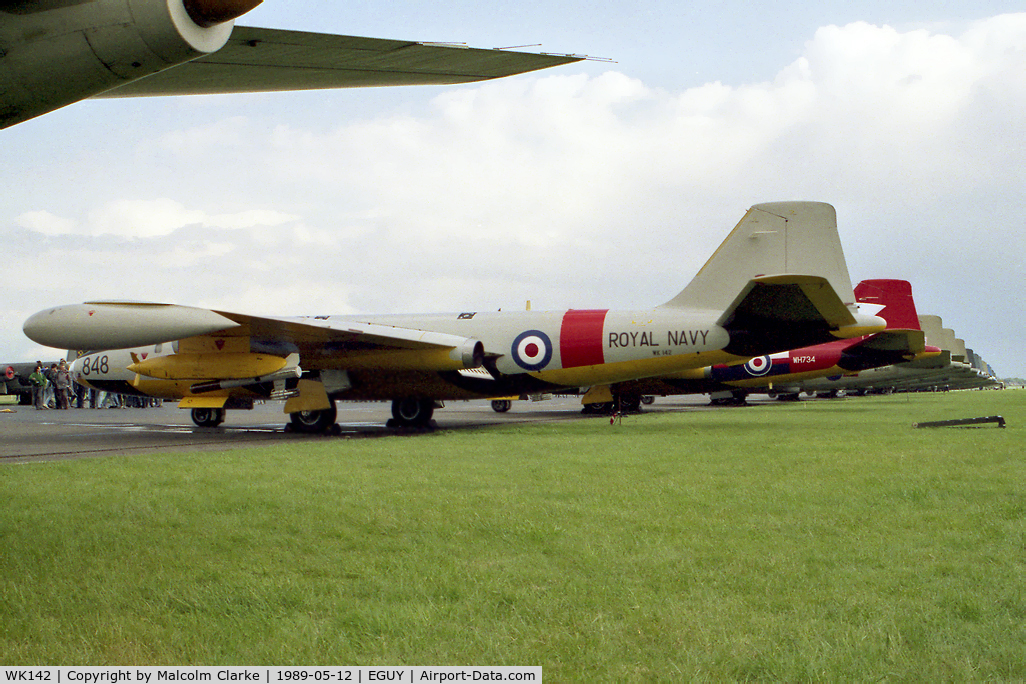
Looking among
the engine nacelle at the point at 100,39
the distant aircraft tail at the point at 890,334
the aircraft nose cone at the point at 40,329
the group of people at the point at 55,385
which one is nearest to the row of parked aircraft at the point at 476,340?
the aircraft nose cone at the point at 40,329

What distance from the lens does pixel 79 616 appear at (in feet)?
10.8

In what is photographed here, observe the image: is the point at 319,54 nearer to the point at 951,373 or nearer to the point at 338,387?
the point at 338,387

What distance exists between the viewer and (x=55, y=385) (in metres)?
30.1

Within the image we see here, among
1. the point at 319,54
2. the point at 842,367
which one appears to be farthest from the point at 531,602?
the point at 842,367

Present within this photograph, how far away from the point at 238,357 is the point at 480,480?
874 centimetres

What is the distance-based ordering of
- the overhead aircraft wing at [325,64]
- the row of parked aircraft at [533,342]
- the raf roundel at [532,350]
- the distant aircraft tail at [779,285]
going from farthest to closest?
the raf roundel at [532,350]
the row of parked aircraft at [533,342]
the distant aircraft tail at [779,285]
the overhead aircraft wing at [325,64]

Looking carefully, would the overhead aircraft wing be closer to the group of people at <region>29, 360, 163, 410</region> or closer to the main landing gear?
the main landing gear

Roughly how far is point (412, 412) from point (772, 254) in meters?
8.34

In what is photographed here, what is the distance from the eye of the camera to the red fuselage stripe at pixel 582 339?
14.6 metres

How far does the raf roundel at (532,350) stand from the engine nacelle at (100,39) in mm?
12628

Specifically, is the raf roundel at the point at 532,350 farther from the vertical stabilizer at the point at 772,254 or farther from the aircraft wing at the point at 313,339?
the vertical stabilizer at the point at 772,254

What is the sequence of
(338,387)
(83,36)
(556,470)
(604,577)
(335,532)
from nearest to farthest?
(83,36), (604,577), (335,532), (556,470), (338,387)

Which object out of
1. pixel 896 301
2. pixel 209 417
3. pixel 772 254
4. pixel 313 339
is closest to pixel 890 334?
pixel 896 301

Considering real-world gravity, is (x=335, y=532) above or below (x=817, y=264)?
below
